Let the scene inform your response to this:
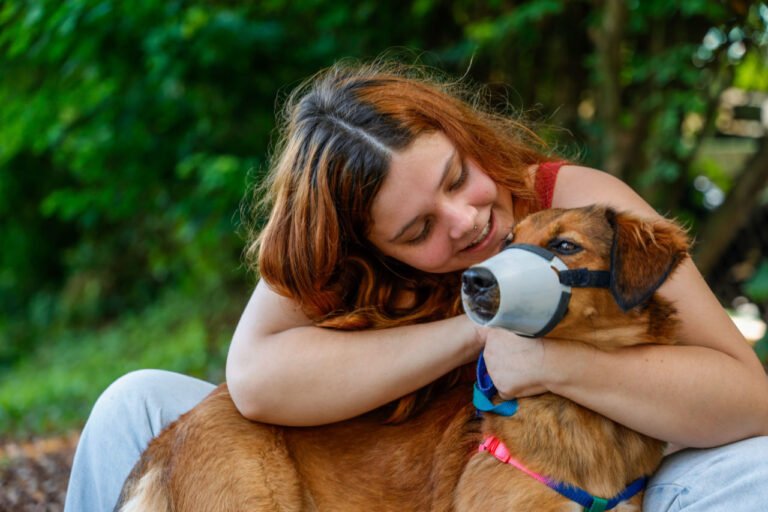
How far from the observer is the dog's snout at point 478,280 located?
229 centimetres

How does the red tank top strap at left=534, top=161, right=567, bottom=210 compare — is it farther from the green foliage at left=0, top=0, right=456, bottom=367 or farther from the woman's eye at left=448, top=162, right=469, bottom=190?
the green foliage at left=0, top=0, right=456, bottom=367

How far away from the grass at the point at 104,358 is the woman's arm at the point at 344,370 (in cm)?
484

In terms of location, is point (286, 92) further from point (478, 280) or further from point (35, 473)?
point (478, 280)

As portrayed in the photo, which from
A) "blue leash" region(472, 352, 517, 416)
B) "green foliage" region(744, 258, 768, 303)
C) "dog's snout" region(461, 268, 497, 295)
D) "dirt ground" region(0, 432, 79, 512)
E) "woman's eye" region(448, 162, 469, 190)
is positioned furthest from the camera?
"green foliage" region(744, 258, 768, 303)

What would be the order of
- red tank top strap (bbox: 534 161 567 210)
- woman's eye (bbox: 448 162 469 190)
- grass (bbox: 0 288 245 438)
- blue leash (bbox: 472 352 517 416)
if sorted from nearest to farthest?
1. blue leash (bbox: 472 352 517 416)
2. woman's eye (bbox: 448 162 469 190)
3. red tank top strap (bbox: 534 161 567 210)
4. grass (bbox: 0 288 245 438)

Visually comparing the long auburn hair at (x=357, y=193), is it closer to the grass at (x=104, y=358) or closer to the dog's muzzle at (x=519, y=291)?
the dog's muzzle at (x=519, y=291)

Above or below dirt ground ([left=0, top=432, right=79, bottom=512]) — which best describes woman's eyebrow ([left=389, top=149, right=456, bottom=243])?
above

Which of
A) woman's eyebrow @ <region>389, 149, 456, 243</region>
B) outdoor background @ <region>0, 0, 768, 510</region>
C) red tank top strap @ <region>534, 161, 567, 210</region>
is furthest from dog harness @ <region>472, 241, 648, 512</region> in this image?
outdoor background @ <region>0, 0, 768, 510</region>

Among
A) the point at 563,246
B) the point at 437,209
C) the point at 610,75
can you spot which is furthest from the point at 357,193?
the point at 610,75

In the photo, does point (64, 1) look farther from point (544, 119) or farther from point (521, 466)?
point (521, 466)

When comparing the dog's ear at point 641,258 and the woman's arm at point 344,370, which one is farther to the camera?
the woman's arm at point 344,370

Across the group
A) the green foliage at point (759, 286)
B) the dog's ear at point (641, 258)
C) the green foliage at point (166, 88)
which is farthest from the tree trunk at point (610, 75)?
the dog's ear at point (641, 258)

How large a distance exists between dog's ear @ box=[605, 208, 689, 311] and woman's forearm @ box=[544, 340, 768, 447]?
0.23 metres

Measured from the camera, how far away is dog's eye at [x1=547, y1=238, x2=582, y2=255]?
255cm
